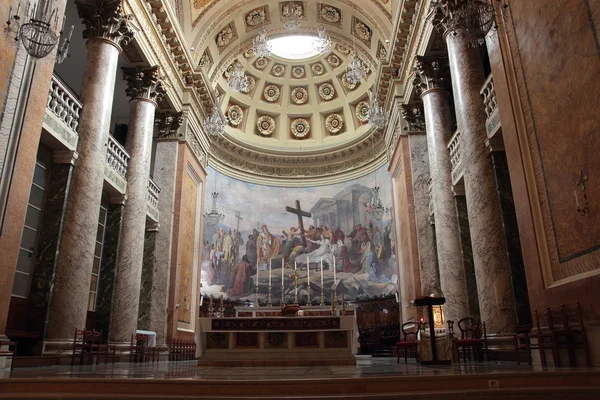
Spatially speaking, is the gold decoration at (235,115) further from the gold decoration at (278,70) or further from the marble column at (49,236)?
the marble column at (49,236)

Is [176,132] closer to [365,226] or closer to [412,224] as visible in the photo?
[412,224]

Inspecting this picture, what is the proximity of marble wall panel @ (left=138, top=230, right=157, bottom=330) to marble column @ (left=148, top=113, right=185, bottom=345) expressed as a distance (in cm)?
6

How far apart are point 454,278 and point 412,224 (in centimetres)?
379

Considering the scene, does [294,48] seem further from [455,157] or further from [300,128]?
[455,157]

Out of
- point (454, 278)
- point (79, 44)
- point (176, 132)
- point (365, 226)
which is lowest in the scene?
point (454, 278)

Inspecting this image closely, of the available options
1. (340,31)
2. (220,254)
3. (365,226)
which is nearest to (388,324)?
(365,226)

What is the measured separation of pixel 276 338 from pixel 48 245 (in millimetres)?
4452

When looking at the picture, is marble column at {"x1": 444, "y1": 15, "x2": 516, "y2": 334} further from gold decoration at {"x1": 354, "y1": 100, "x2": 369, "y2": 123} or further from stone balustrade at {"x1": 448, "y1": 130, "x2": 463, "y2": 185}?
gold decoration at {"x1": 354, "y1": 100, "x2": 369, "y2": 123}

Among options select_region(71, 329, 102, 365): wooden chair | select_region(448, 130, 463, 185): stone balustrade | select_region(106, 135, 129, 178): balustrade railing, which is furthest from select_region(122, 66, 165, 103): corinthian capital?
select_region(448, 130, 463, 185): stone balustrade

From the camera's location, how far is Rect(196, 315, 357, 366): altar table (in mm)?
7750

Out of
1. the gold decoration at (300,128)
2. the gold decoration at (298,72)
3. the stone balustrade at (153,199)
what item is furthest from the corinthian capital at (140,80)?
the gold decoration at (300,128)

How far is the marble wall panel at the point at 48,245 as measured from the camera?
7.78 meters

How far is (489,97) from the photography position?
26.9 feet

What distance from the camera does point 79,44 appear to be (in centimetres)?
1266
